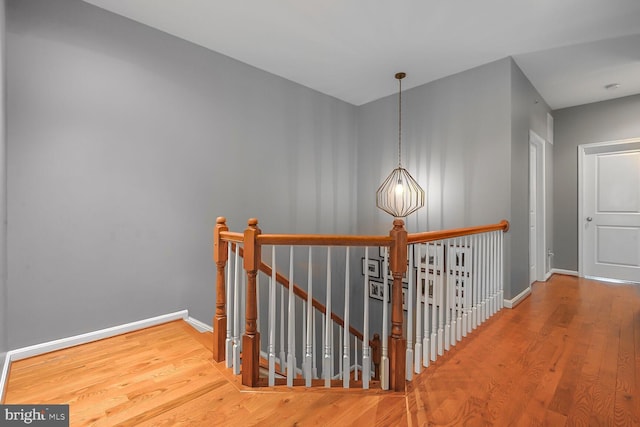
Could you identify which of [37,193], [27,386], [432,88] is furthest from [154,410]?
[432,88]

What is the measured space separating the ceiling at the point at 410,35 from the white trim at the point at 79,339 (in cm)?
246

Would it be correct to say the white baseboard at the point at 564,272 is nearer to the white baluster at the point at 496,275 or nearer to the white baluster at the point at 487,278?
the white baluster at the point at 496,275

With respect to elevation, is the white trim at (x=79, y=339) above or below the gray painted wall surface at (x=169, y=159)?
below

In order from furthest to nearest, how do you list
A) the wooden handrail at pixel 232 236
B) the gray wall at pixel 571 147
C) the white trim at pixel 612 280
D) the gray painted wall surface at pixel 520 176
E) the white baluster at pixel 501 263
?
the gray wall at pixel 571 147 < the white trim at pixel 612 280 < the gray painted wall surface at pixel 520 176 < the white baluster at pixel 501 263 < the wooden handrail at pixel 232 236

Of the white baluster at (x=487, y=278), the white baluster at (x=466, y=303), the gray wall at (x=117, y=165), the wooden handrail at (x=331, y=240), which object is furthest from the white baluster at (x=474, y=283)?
the gray wall at (x=117, y=165)

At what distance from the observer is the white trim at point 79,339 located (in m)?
1.93

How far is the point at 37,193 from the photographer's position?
81.5 inches

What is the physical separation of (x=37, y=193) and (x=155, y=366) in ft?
4.67

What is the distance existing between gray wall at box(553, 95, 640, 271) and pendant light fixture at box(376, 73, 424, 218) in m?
2.46

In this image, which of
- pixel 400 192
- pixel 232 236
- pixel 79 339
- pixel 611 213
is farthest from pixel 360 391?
pixel 611 213

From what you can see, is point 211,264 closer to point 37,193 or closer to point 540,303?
point 37,193

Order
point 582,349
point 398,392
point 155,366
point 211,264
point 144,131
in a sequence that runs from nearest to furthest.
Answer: point 398,392 < point 155,366 < point 582,349 < point 144,131 < point 211,264

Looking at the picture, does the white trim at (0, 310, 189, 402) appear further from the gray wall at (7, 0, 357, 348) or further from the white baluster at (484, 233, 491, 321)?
the white baluster at (484, 233, 491, 321)

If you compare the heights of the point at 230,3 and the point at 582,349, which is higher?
the point at 230,3
